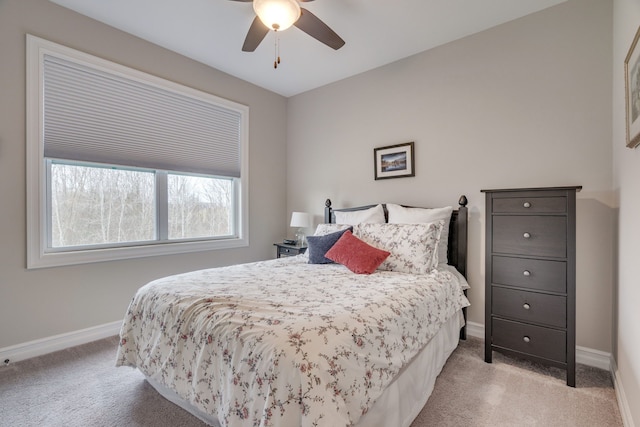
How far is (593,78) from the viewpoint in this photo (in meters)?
2.23

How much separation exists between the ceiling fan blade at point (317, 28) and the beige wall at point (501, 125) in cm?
124

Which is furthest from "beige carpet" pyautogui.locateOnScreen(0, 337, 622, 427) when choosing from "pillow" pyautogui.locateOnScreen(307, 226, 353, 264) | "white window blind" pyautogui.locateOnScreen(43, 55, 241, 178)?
"white window blind" pyautogui.locateOnScreen(43, 55, 241, 178)

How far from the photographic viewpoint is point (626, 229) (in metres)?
1.72

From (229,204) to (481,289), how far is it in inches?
118

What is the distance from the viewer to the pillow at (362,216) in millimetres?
3039

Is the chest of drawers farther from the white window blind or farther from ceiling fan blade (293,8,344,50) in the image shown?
the white window blind

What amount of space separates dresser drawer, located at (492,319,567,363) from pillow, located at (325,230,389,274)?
100 centimetres

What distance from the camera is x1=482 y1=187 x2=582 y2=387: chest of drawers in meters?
1.98

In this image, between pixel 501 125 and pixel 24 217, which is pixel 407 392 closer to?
pixel 501 125

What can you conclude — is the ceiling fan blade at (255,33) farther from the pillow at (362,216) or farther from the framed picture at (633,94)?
the framed picture at (633,94)

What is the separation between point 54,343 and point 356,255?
2616 mm

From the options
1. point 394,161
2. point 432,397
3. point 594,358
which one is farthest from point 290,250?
point 594,358

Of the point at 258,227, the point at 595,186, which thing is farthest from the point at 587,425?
the point at 258,227

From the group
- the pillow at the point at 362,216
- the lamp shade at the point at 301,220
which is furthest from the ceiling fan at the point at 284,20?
the lamp shade at the point at 301,220
